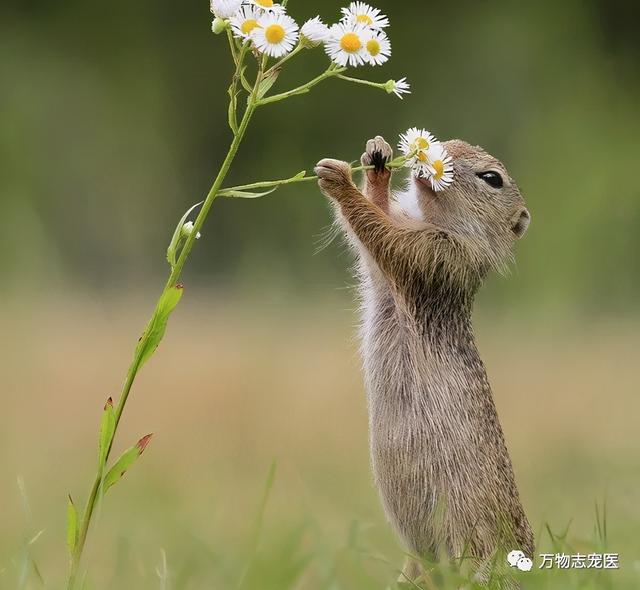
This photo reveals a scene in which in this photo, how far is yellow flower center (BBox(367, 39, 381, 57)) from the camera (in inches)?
77.4

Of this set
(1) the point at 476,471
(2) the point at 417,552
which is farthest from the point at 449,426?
(2) the point at 417,552

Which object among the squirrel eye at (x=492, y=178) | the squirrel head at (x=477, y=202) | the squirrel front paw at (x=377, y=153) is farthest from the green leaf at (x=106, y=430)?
the squirrel eye at (x=492, y=178)

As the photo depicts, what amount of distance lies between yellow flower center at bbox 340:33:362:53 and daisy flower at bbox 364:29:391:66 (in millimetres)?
17

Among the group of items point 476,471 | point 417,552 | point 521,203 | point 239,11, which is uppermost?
point 239,11

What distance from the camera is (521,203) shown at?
328cm

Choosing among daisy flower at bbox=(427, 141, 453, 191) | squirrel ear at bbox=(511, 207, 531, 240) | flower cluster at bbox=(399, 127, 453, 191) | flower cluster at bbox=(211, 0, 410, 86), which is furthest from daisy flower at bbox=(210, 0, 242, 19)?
squirrel ear at bbox=(511, 207, 531, 240)

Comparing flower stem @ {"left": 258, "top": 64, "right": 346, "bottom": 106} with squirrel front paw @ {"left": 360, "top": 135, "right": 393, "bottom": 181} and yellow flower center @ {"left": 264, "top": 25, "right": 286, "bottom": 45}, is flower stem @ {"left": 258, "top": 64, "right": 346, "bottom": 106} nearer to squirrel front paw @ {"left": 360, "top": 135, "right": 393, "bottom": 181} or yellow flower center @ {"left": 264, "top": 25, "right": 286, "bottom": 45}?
yellow flower center @ {"left": 264, "top": 25, "right": 286, "bottom": 45}

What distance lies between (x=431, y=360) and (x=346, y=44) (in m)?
1.11

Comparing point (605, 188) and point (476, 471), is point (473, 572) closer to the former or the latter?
point (476, 471)

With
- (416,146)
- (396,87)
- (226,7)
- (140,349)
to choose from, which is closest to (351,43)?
(396,87)

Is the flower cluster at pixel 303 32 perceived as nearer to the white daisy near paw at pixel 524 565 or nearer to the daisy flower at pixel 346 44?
the daisy flower at pixel 346 44

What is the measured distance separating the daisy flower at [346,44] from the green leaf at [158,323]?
0.53 metres

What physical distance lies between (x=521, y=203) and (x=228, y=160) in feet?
5.34

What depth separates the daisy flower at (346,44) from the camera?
A: 1.95 m
